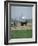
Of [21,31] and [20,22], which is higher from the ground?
[20,22]

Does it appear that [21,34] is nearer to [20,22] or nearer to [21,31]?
[21,31]

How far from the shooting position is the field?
1.07m

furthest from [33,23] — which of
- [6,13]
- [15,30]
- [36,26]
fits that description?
[6,13]

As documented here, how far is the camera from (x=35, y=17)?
3.56 ft

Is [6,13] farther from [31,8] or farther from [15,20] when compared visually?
[31,8]

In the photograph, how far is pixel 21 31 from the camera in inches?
42.6

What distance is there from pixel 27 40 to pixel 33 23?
0.82 feet

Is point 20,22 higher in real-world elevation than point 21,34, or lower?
higher

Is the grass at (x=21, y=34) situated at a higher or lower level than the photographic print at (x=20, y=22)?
lower

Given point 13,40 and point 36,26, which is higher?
point 36,26

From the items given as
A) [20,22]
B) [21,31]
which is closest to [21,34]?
[21,31]

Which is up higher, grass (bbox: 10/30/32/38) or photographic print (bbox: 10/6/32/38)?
photographic print (bbox: 10/6/32/38)

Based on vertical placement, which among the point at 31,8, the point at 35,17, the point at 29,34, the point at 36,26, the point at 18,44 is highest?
the point at 31,8

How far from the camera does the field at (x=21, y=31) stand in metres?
1.07
